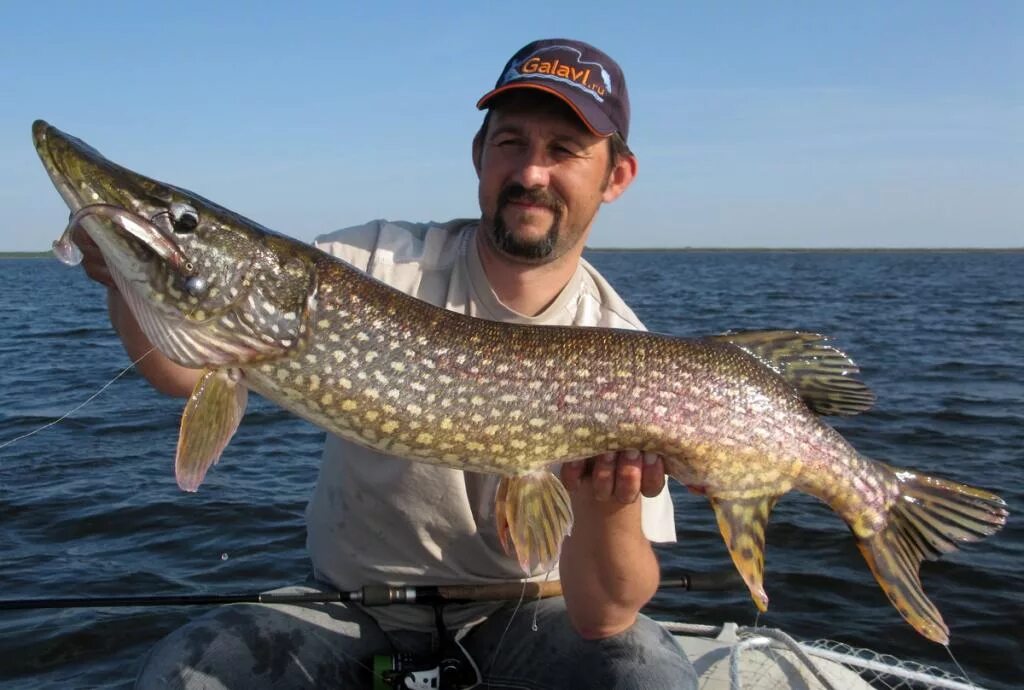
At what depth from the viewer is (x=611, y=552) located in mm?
3312

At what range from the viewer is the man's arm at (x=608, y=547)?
3146 mm

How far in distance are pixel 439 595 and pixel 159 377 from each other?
1317mm

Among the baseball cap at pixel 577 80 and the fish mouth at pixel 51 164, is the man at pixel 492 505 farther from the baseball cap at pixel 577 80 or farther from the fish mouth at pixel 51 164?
the fish mouth at pixel 51 164

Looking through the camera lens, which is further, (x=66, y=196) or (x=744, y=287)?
(x=744, y=287)

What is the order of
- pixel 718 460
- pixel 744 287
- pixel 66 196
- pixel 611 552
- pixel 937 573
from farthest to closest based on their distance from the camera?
1. pixel 744 287
2. pixel 937 573
3. pixel 611 552
4. pixel 718 460
5. pixel 66 196

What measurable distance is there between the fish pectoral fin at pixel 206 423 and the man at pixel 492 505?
0.41 m

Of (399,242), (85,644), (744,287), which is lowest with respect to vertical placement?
(85,644)

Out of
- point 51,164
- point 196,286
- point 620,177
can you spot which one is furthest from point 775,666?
point 51,164

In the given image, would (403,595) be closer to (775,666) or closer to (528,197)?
(528,197)

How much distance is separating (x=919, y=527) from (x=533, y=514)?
1.40 m

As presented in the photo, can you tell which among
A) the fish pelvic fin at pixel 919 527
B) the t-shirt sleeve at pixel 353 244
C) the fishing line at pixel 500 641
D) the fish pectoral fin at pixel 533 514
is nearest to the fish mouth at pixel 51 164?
the t-shirt sleeve at pixel 353 244

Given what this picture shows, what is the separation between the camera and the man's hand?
10.2ft

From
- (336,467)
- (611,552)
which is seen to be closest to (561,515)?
(611,552)

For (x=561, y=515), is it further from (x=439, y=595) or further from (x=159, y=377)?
(x=159, y=377)
